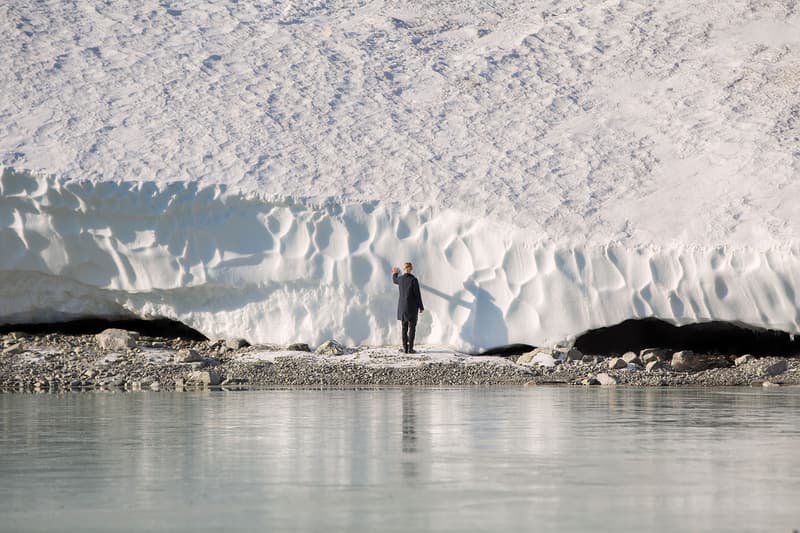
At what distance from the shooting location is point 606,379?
10914 millimetres

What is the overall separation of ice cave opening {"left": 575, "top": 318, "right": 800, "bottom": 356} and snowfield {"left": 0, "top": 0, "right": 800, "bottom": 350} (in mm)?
1020

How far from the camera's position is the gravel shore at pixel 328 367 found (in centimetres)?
1086

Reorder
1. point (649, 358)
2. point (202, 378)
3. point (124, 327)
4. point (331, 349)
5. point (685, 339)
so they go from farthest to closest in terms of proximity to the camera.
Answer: point (124, 327)
point (685, 339)
point (331, 349)
point (649, 358)
point (202, 378)

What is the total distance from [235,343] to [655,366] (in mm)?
4777

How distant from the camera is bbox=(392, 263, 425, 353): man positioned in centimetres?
1221

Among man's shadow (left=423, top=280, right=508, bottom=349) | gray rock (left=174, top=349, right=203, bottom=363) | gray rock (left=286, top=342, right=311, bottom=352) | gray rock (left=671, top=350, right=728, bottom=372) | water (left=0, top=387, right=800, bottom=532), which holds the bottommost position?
water (left=0, top=387, right=800, bottom=532)

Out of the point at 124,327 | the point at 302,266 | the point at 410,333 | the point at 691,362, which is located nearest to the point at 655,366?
the point at 691,362

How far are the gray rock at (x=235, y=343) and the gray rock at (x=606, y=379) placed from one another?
432cm

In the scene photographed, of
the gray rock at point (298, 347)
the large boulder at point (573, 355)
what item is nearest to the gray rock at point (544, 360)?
the large boulder at point (573, 355)

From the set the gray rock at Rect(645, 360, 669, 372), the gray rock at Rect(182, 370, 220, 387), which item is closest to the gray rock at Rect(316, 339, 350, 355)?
the gray rock at Rect(182, 370, 220, 387)

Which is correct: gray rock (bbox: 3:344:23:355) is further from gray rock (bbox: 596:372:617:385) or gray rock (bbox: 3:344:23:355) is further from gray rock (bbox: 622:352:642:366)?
gray rock (bbox: 622:352:642:366)

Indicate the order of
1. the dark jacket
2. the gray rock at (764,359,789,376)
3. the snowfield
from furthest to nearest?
1. the snowfield
2. the dark jacket
3. the gray rock at (764,359,789,376)

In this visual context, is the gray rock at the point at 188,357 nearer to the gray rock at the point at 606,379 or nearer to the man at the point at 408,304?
the man at the point at 408,304

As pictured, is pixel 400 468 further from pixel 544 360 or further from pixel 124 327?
pixel 124 327
